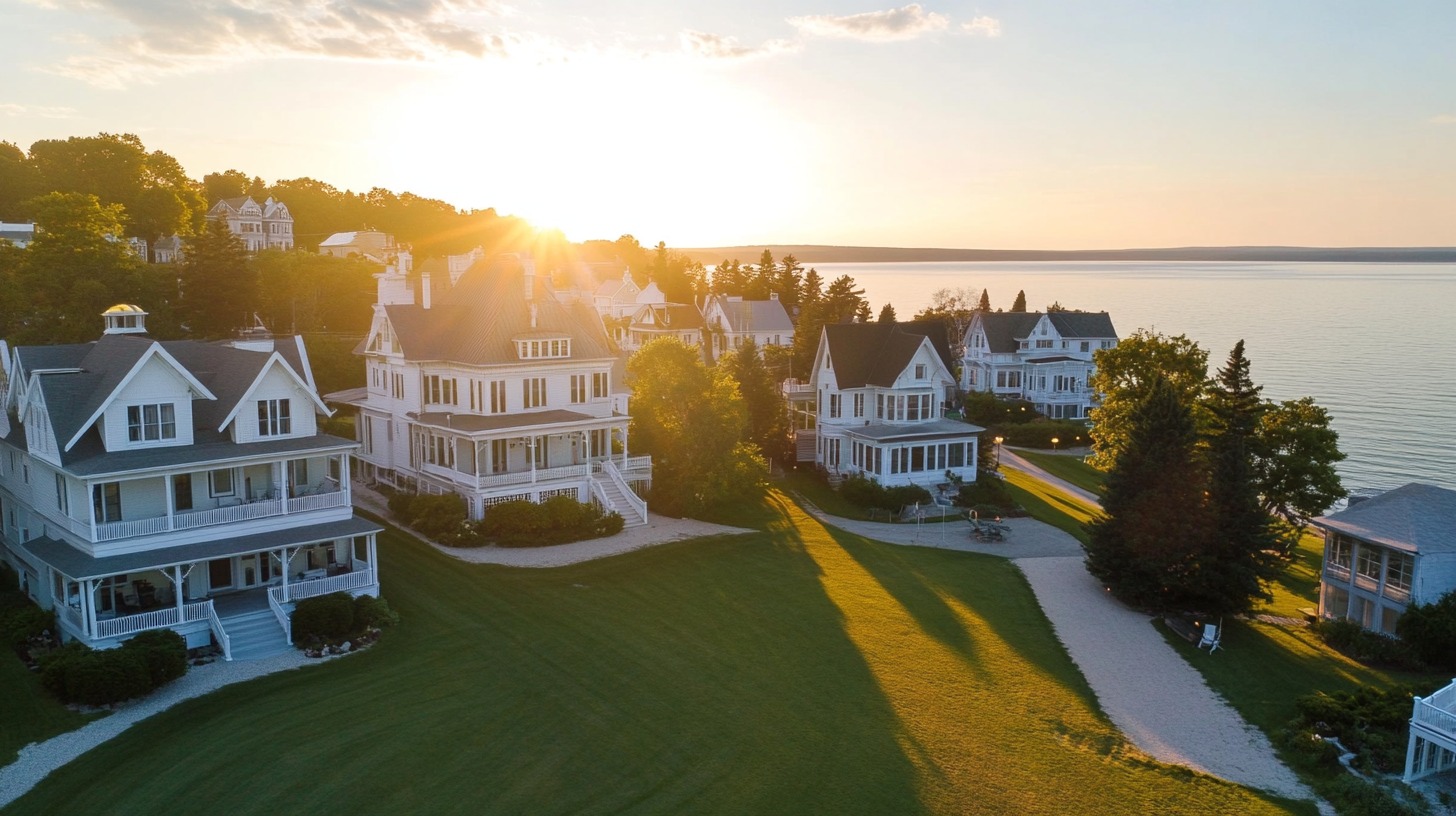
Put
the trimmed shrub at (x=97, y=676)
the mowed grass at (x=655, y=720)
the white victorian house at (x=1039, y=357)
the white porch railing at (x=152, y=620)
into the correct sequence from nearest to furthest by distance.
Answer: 1. the mowed grass at (x=655, y=720)
2. the trimmed shrub at (x=97, y=676)
3. the white porch railing at (x=152, y=620)
4. the white victorian house at (x=1039, y=357)

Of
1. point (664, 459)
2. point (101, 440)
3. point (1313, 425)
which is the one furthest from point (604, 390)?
point (1313, 425)

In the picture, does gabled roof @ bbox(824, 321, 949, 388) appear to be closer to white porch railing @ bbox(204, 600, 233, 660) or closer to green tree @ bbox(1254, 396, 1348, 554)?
green tree @ bbox(1254, 396, 1348, 554)

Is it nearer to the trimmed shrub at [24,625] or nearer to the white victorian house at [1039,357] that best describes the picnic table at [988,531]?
the trimmed shrub at [24,625]

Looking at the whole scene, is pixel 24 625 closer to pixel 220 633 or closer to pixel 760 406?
pixel 220 633

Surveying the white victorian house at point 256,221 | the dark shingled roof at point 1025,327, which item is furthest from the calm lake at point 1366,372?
the white victorian house at point 256,221

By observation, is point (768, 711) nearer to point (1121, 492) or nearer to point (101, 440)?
point (1121, 492)
